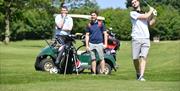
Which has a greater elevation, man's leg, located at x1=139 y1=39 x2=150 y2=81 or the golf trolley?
man's leg, located at x1=139 y1=39 x2=150 y2=81

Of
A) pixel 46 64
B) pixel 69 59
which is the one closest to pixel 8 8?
pixel 46 64

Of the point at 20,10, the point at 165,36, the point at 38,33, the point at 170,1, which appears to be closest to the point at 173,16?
the point at 165,36

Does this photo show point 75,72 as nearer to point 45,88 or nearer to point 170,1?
point 45,88

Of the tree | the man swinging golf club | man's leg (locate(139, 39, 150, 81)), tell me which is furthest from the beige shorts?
the tree

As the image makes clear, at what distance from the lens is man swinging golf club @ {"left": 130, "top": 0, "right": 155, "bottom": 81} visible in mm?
14320

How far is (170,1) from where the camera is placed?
112 meters

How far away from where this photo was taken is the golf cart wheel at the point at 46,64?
1865 centimetres

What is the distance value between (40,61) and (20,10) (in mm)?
54522

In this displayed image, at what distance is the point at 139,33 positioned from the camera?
570 inches

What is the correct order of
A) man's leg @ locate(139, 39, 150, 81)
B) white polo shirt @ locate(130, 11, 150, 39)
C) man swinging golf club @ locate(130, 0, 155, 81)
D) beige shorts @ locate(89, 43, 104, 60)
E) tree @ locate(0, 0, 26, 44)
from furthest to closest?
tree @ locate(0, 0, 26, 44) < beige shorts @ locate(89, 43, 104, 60) < white polo shirt @ locate(130, 11, 150, 39) < man swinging golf club @ locate(130, 0, 155, 81) < man's leg @ locate(139, 39, 150, 81)

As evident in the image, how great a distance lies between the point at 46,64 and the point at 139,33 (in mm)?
5087

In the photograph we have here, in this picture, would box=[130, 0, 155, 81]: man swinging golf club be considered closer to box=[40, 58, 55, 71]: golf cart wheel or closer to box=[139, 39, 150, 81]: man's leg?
box=[139, 39, 150, 81]: man's leg

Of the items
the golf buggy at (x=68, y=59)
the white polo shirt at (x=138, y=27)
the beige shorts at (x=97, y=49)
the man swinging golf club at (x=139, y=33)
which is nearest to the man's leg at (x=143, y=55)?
the man swinging golf club at (x=139, y=33)

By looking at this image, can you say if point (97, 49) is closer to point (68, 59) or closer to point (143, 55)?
point (68, 59)
